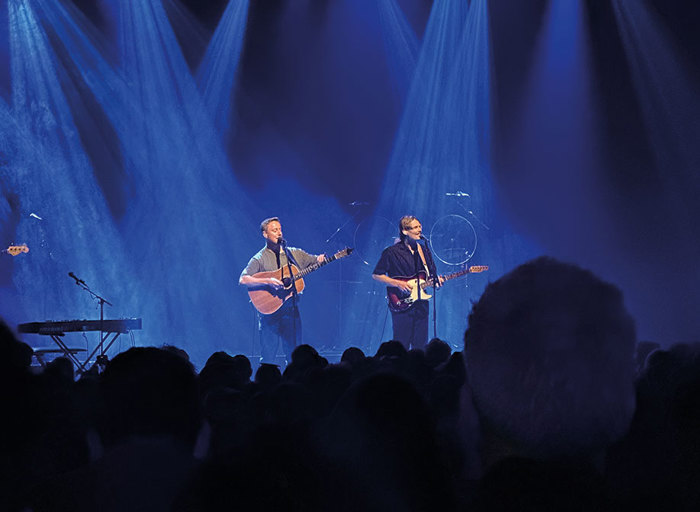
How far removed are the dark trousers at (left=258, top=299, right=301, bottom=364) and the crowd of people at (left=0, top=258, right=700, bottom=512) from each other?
20.0ft

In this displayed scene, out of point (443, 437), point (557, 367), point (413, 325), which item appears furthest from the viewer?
point (413, 325)

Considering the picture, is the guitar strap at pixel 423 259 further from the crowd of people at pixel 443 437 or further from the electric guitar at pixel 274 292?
the crowd of people at pixel 443 437

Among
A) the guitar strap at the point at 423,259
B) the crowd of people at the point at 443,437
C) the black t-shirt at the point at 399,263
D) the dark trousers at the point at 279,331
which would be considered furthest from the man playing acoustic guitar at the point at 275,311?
the crowd of people at the point at 443,437

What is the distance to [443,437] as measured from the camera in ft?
7.78

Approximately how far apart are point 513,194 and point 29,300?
863 cm

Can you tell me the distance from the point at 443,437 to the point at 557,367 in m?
0.93

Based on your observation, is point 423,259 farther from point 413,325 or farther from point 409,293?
point 413,325

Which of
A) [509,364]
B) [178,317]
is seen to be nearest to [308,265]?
[178,317]

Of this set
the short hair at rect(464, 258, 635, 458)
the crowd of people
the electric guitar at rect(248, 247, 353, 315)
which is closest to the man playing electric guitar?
the electric guitar at rect(248, 247, 353, 315)

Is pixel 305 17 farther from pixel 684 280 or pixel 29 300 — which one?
pixel 684 280

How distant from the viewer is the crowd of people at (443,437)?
4.73 feet

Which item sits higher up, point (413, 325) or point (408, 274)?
point (408, 274)

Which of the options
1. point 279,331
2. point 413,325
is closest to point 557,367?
point 413,325

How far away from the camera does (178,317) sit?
13.0 m
